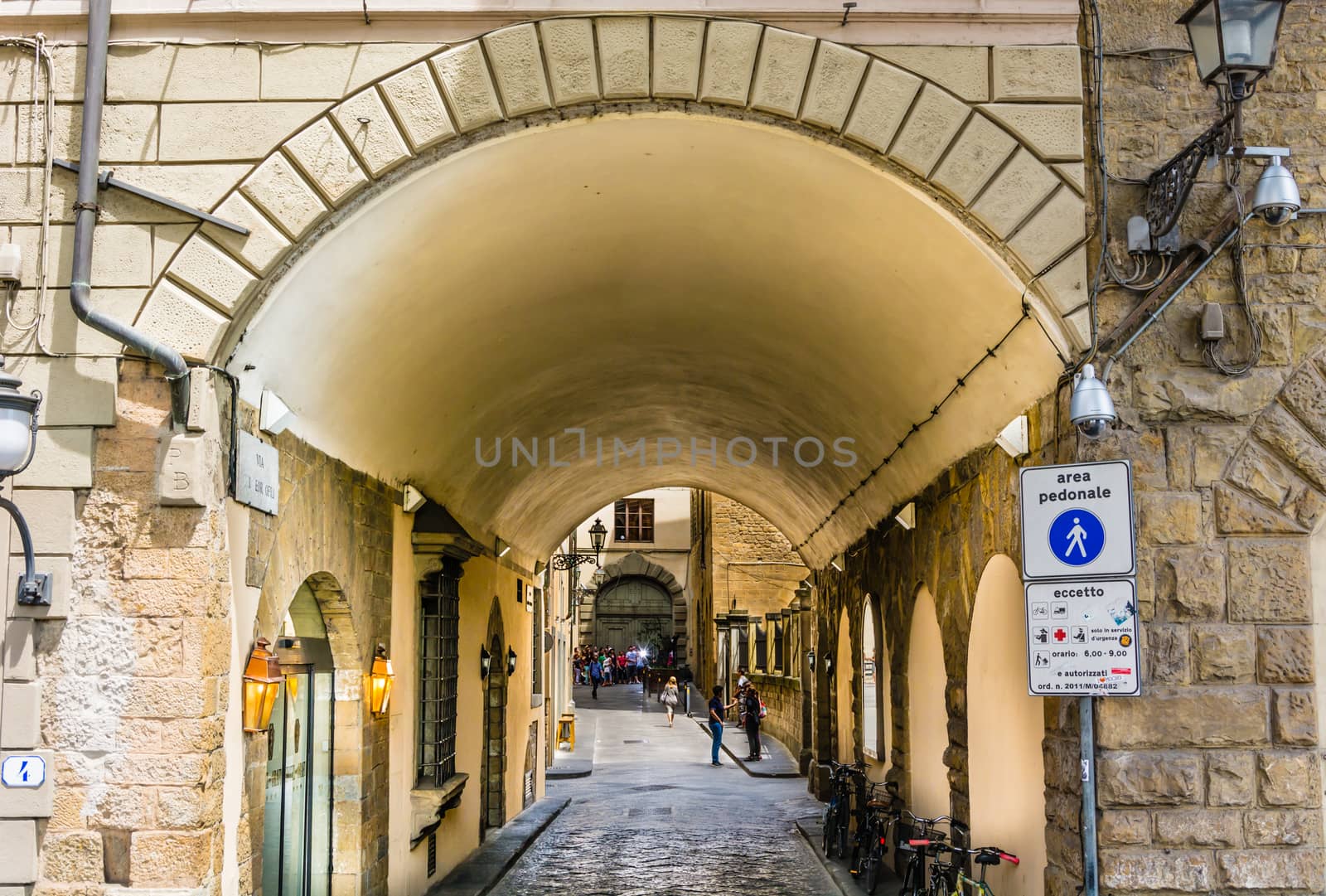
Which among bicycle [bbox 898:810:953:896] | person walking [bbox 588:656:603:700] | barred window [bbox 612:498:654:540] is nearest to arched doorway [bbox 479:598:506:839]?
bicycle [bbox 898:810:953:896]

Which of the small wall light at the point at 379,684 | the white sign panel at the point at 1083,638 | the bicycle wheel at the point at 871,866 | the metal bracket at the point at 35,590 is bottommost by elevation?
the bicycle wheel at the point at 871,866

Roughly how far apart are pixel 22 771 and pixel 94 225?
7.96ft

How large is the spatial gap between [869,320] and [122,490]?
4575 mm

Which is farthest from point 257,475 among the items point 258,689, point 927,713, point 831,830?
point 831,830

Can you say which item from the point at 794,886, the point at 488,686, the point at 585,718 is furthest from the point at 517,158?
the point at 585,718

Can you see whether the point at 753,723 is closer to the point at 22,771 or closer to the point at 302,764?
the point at 302,764

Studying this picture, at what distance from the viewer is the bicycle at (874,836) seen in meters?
11.1

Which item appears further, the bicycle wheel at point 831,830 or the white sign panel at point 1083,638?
the bicycle wheel at point 831,830

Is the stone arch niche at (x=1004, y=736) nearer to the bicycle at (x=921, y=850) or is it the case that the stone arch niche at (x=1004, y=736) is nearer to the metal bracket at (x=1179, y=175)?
the bicycle at (x=921, y=850)

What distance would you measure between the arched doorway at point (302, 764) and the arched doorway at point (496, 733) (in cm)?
587

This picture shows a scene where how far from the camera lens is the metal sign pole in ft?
18.2

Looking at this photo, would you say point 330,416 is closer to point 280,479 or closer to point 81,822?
point 280,479

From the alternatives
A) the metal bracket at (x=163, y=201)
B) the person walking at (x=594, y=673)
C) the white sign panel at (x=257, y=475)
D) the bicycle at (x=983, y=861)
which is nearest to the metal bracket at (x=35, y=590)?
the white sign panel at (x=257, y=475)

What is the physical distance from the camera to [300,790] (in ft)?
27.2
